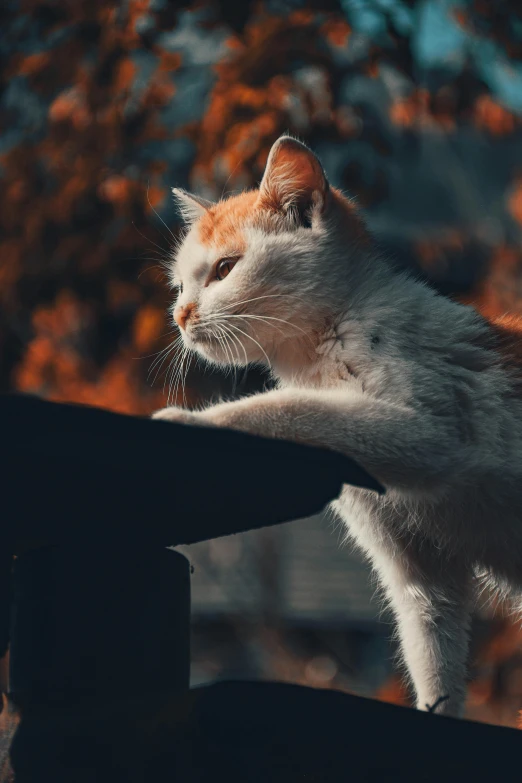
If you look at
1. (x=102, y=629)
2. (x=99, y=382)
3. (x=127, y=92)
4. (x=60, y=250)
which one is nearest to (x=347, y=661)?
(x=99, y=382)

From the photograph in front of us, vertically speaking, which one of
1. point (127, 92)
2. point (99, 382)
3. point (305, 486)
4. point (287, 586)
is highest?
point (127, 92)

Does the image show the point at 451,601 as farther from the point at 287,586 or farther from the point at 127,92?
the point at 287,586

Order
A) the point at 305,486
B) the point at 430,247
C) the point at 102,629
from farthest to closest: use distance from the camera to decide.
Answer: the point at 430,247 < the point at 102,629 < the point at 305,486

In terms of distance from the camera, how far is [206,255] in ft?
5.98

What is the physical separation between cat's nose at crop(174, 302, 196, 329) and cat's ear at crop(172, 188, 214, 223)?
1.48 ft

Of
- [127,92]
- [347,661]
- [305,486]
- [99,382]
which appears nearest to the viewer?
[305,486]

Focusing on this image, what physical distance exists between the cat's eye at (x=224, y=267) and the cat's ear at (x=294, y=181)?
161 millimetres

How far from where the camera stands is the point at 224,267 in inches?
71.2

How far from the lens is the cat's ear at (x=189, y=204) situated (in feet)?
7.22

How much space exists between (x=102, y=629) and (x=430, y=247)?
13.5ft

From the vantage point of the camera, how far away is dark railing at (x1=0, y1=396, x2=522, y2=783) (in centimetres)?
93

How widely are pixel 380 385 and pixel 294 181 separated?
57 cm

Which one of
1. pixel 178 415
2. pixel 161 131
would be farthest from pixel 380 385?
pixel 161 131

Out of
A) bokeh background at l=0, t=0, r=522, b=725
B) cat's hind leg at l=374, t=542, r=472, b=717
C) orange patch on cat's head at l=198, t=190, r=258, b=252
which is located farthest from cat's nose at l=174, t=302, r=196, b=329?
bokeh background at l=0, t=0, r=522, b=725
